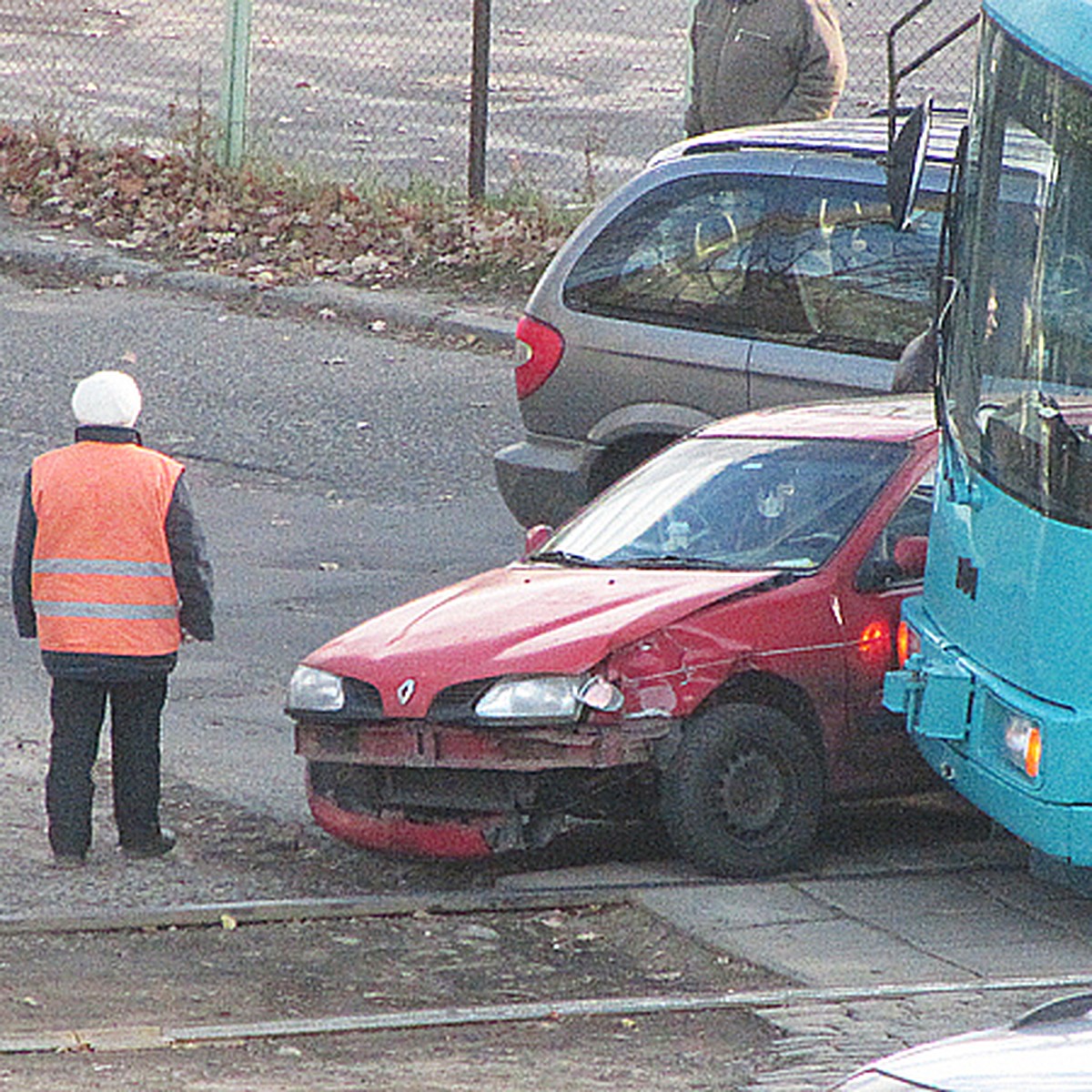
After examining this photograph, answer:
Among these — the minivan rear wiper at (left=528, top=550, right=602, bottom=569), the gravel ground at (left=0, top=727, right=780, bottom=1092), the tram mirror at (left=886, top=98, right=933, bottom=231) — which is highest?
the tram mirror at (left=886, top=98, right=933, bottom=231)

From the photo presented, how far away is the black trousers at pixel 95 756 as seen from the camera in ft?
26.7

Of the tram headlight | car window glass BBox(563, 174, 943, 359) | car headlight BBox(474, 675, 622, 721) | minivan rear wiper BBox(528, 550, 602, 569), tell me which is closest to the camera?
the tram headlight

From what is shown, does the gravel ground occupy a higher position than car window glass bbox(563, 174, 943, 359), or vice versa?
car window glass bbox(563, 174, 943, 359)

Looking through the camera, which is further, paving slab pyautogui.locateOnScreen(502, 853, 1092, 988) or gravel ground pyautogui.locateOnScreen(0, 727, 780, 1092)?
paving slab pyautogui.locateOnScreen(502, 853, 1092, 988)

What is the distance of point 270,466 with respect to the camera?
13961 mm

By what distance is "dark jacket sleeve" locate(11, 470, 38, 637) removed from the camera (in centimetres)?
814

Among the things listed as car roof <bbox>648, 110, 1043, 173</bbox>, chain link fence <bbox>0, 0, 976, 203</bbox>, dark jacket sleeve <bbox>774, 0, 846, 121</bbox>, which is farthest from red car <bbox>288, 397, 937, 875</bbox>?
chain link fence <bbox>0, 0, 976, 203</bbox>

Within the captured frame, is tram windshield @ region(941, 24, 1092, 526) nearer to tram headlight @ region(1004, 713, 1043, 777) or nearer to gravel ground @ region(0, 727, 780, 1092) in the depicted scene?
tram headlight @ region(1004, 713, 1043, 777)

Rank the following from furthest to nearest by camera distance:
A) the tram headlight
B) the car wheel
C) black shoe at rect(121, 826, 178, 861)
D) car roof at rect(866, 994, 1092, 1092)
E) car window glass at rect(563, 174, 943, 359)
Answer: car window glass at rect(563, 174, 943, 359)
black shoe at rect(121, 826, 178, 861)
the car wheel
the tram headlight
car roof at rect(866, 994, 1092, 1092)

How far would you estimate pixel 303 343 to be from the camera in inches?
647

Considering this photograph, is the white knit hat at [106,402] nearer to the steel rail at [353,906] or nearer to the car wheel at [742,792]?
the steel rail at [353,906]

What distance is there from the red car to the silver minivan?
2.03m

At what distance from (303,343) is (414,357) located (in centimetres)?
79

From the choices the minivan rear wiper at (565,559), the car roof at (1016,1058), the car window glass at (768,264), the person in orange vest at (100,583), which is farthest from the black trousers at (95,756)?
the car roof at (1016,1058)
